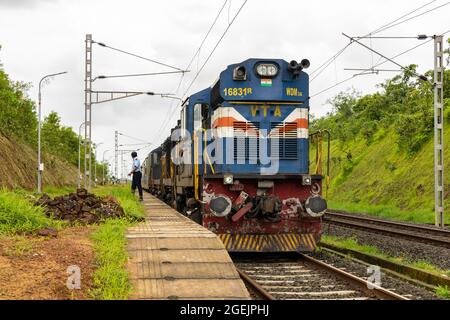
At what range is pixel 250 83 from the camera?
11.7 m

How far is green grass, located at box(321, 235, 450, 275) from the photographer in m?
10.0

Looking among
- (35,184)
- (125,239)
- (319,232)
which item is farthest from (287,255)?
(35,184)

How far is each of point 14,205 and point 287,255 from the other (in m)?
5.67

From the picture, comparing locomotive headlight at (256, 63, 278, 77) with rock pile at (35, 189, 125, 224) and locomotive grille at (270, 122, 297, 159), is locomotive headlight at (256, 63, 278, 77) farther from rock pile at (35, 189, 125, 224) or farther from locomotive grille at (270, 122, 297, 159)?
rock pile at (35, 189, 125, 224)

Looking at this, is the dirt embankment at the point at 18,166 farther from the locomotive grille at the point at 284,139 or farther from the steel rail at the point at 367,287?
the steel rail at the point at 367,287

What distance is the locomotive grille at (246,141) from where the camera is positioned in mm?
11711

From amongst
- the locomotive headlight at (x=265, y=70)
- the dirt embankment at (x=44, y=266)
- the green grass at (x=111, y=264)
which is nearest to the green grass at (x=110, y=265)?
the green grass at (x=111, y=264)

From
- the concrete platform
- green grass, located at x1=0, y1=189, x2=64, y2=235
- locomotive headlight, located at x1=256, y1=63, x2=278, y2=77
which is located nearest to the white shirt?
locomotive headlight, located at x1=256, y1=63, x2=278, y2=77

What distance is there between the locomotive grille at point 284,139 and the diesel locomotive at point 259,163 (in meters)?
0.02

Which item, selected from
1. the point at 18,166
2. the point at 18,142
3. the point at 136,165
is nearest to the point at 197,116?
the point at 136,165

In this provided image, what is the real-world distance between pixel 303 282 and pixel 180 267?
2.37 m

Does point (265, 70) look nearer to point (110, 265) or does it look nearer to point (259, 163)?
point (259, 163)
